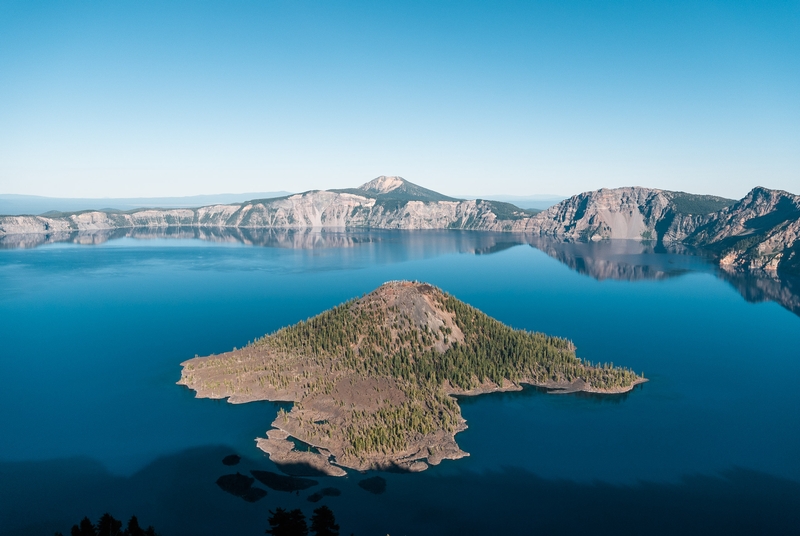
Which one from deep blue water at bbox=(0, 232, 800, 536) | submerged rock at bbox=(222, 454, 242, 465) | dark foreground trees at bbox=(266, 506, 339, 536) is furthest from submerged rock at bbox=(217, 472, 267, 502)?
dark foreground trees at bbox=(266, 506, 339, 536)

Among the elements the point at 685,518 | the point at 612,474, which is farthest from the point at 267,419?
the point at 685,518

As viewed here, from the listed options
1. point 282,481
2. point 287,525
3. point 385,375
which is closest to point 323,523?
point 287,525

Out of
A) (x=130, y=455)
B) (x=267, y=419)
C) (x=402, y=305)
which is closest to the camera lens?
(x=130, y=455)

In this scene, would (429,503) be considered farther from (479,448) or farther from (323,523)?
(323,523)

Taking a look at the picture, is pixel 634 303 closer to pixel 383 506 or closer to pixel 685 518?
pixel 685 518

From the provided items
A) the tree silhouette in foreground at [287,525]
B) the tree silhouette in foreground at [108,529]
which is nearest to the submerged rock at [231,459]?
the tree silhouette in foreground at [108,529]

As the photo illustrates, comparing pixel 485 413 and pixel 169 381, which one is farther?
pixel 169 381

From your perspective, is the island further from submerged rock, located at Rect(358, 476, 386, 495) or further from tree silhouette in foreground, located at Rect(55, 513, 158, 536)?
tree silhouette in foreground, located at Rect(55, 513, 158, 536)
